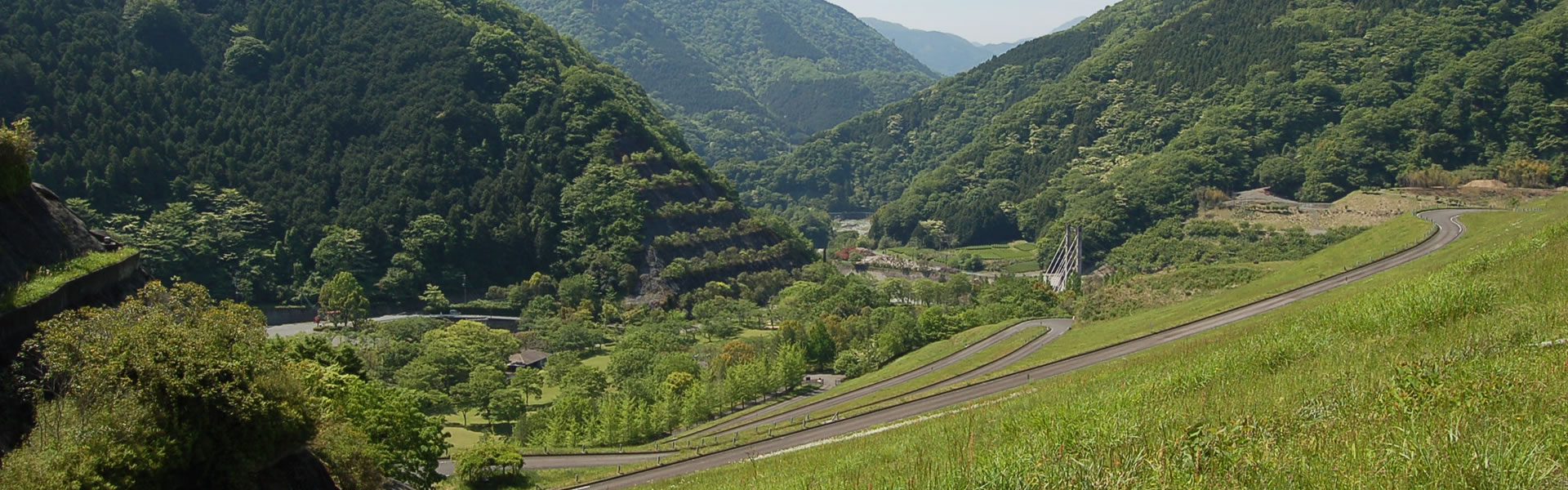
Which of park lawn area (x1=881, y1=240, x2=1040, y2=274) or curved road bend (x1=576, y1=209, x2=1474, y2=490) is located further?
park lawn area (x1=881, y1=240, x2=1040, y2=274)

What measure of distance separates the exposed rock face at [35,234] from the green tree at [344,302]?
44.2 m

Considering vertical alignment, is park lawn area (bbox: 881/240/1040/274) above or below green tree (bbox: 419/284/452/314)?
below

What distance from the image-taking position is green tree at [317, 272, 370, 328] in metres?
62.3

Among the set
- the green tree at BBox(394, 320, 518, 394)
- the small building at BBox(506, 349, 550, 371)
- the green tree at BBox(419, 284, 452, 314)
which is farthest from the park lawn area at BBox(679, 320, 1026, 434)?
the green tree at BBox(419, 284, 452, 314)

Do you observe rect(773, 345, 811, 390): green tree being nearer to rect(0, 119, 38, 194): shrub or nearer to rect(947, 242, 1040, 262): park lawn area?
rect(0, 119, 38, 194): shrub

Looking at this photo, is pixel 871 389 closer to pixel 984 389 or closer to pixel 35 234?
pixel 984 389

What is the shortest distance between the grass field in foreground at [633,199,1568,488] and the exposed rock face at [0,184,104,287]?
1359cm

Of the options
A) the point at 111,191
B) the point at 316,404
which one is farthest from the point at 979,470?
the point at 111,191

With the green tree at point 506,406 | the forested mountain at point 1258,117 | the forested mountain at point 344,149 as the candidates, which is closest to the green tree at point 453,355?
the green tree at point 506,406

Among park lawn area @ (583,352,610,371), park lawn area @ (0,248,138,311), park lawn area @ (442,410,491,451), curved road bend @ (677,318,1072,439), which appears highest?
park lawn area @ (0,248,138,311)

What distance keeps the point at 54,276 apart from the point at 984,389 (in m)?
21.4

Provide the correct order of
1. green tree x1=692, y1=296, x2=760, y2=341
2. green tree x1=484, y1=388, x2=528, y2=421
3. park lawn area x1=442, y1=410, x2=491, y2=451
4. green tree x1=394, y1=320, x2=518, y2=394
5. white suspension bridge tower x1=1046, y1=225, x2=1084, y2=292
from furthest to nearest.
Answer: white suspension bridge tower x1=1046, y1=225, x2=1084, y2=292 < green tree x1=692, y1=296, x2=760, y2=341 < green tree x1=394, y1=320, x2=518, y2=394 < green tree x1=484, y1=388, x2=528, y2=421 < park lawn area x1=442, y1=410, x2=491, y2=451

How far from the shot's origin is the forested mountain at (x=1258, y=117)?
8588cm

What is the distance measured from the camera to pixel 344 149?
82250 millimetres
